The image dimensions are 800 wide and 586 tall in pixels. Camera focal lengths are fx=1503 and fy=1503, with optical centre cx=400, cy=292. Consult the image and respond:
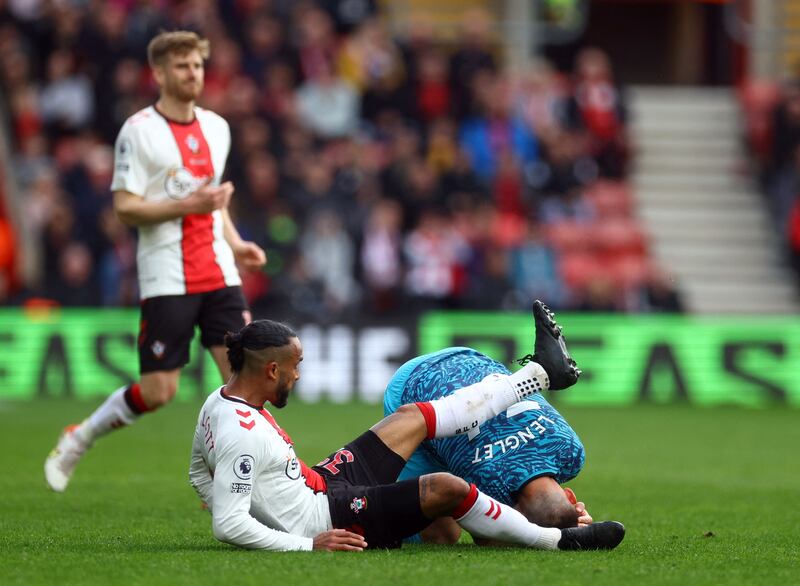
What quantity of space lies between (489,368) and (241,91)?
12242mm

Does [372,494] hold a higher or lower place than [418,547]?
higher

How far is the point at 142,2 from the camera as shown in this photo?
1967 cm

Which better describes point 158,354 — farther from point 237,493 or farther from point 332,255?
point 332,255

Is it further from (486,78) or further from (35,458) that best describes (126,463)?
(486,78)

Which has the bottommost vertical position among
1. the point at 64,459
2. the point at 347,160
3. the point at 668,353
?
the point at 668,353

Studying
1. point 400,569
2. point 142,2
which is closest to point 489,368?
point 400,569

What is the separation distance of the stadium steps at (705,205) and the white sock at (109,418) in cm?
1246

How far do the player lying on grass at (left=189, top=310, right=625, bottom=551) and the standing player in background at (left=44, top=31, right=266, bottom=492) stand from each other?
80.1 inches

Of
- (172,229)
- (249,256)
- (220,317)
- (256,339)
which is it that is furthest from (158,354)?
(256,339)

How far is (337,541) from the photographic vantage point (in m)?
6.39

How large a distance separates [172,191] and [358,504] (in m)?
2.91

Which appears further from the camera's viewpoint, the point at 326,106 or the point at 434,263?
the point at 326,106

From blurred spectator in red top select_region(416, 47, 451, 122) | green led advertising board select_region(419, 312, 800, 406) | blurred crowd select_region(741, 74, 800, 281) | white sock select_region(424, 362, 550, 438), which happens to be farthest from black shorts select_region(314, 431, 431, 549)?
blurred crowd select_region(741, 74, 800, 281)

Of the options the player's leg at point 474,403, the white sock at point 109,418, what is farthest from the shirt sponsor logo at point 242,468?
the white sock at point 109,418
